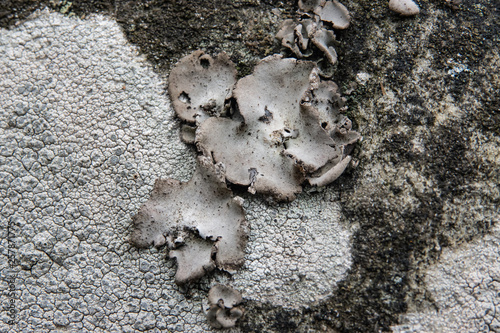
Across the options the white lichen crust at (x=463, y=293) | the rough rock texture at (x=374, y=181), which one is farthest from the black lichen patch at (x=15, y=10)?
the white lichen crust at (x=463, y=293)

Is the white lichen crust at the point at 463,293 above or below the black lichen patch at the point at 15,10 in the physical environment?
below

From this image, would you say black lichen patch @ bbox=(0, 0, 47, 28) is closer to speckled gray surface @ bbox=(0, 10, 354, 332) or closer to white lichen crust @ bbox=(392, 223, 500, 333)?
speckled gray surface @ bbox=(0, 10, 354, 332)

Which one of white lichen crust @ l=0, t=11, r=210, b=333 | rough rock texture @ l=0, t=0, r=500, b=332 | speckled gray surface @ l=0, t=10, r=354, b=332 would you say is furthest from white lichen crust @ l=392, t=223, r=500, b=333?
white lichen crust @ l=0, t=11, r=210, b=333

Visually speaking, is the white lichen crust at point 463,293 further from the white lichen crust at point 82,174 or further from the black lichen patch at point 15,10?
the black lichen patch at point 15,10

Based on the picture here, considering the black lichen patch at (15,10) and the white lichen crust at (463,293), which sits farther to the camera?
the black lichen patch at (15,10)

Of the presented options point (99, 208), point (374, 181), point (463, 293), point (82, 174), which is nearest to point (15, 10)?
point (82, 174)

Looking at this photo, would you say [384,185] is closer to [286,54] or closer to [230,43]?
[286,54]

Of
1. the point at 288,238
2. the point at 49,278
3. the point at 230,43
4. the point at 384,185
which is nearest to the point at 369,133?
the point at 384,185
